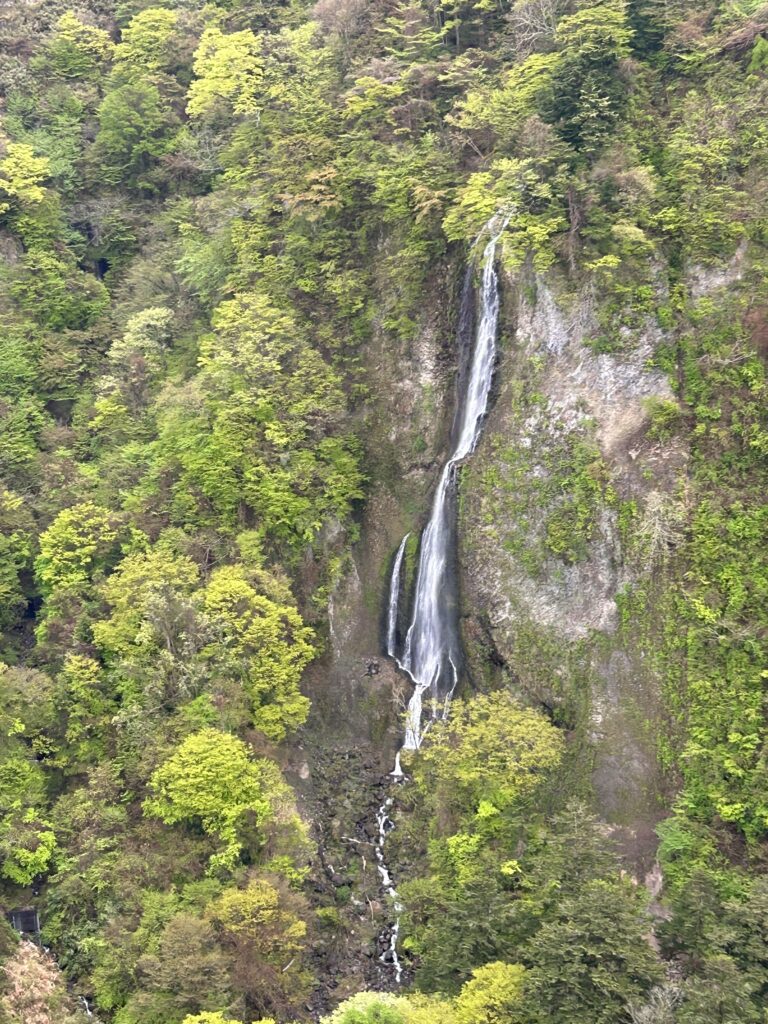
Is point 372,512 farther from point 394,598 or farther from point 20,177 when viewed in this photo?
point 20,177

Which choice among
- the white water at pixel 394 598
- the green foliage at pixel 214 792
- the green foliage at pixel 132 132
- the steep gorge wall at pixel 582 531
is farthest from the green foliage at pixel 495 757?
the green foliage at pixel 132 132

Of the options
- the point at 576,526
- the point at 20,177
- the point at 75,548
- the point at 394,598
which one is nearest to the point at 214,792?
the point at 394,598

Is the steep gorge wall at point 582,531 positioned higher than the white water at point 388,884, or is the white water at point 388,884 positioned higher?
the steep gorge wall at point 582,531

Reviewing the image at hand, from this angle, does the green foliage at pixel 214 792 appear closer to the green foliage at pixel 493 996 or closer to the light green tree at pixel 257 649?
the light green tree at pixel 257 649

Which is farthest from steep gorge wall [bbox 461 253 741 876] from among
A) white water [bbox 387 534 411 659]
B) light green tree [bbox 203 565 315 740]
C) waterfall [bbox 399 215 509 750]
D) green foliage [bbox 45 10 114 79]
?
green foliage [bbox 45 10 114 79]

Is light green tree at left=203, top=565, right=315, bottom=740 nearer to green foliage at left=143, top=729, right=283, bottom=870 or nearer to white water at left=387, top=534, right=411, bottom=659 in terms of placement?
green foliage at left=143, top=729, right=283, bottom=870

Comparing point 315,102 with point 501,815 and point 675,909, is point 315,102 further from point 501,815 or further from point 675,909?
point 675,909

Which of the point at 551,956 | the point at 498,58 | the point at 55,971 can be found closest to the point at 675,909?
the point at 551,956
